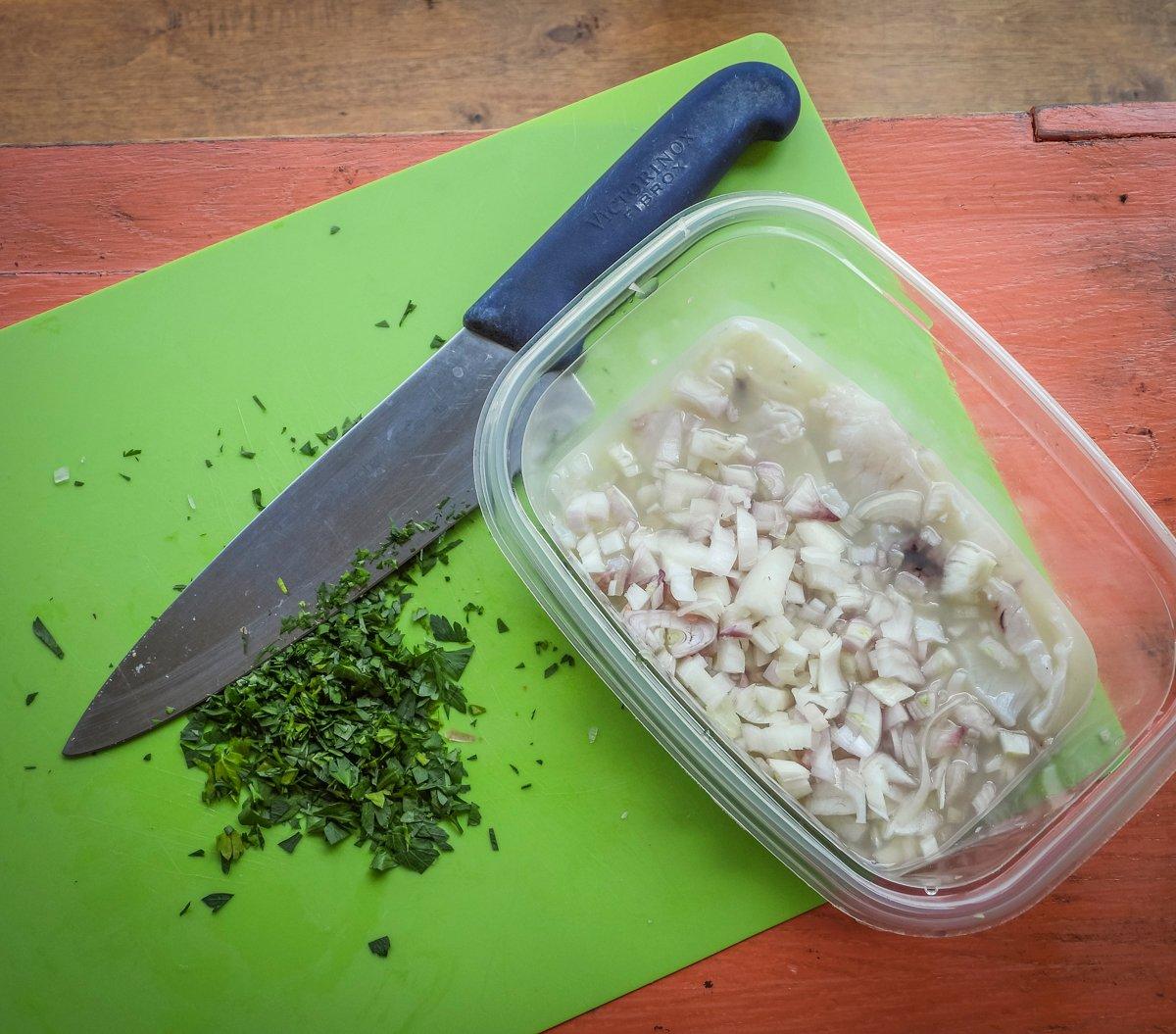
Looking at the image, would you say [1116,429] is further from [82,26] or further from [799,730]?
[82,26]

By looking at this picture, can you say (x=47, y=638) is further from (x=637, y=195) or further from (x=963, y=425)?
→ (x=963, y=425)

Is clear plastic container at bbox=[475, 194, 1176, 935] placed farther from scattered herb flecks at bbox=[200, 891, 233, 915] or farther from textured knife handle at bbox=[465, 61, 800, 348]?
scattered herb flecks at bbox=[200, 891, 233, 915]

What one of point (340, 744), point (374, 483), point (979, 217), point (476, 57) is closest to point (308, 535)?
point (374, 483)

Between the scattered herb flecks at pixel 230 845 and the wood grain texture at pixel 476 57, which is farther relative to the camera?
the wood grain texture at pixel 476 57

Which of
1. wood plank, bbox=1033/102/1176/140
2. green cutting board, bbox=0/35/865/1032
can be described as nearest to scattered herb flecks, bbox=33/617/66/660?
green cutting board, bbox=0/35/865/1032

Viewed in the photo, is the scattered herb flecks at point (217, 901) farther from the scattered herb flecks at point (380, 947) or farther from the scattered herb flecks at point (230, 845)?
the scattered herb flecks at point (380, 947)

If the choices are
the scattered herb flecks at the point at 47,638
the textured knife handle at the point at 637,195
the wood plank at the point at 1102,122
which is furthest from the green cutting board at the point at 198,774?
the wood plank at the point at 1102,122
